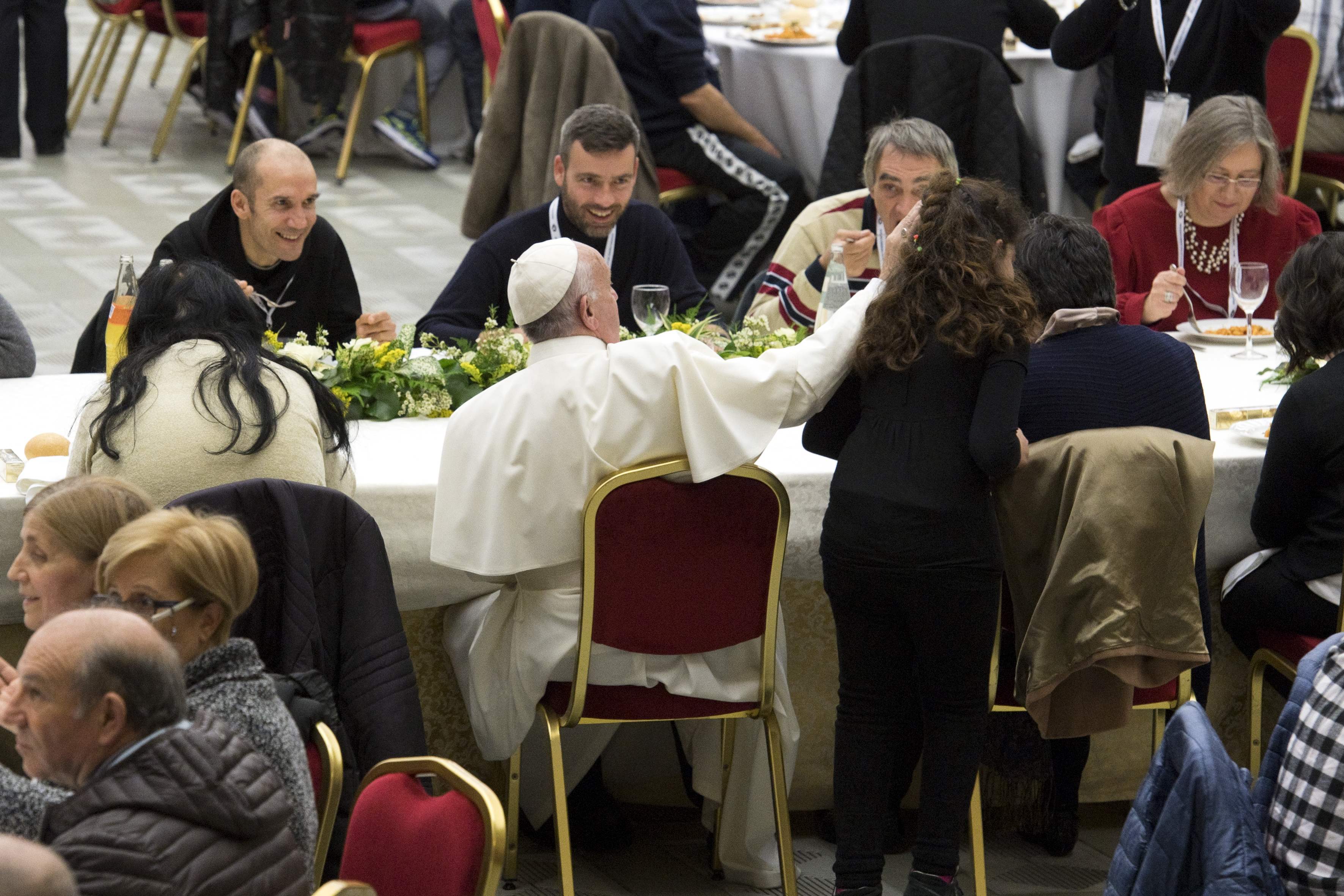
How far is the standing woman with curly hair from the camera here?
7.67 feet

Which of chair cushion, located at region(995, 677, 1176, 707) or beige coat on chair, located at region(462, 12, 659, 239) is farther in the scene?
beige coat on chair, located at region(462, 12, 659, 239)

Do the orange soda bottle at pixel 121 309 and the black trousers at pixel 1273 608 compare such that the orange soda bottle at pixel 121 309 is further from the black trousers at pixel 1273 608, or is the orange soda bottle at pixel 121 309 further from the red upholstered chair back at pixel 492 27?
the red upholstered chair back at pixel 492 27

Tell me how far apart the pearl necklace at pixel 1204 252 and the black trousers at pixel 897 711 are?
1796mm

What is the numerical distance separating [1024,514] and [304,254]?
1925mm

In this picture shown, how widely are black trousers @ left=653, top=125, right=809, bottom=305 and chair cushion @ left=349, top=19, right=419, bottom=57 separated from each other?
2.52 meters

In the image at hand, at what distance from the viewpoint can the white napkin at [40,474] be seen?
256 cm

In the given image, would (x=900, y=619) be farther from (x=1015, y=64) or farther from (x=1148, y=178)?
(x=1015, y=64)

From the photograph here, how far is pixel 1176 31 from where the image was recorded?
4.77 meters

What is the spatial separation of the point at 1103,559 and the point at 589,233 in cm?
183

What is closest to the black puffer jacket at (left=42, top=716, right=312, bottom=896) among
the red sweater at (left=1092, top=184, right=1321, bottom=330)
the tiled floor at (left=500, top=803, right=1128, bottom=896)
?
the tiled floor at (left=500, top=803, right=1128, bottom=896)

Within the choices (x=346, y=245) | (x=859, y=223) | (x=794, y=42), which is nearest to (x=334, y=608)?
(x=859, y=223)

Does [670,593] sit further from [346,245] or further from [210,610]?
[346,245]

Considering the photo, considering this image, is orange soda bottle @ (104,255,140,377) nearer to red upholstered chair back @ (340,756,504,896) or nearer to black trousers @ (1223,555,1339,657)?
red upholstered chair back @ (340,756,504,896)

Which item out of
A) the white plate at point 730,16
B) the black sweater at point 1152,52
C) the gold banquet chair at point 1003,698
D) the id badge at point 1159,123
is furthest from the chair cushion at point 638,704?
the white plate at point 730,16
